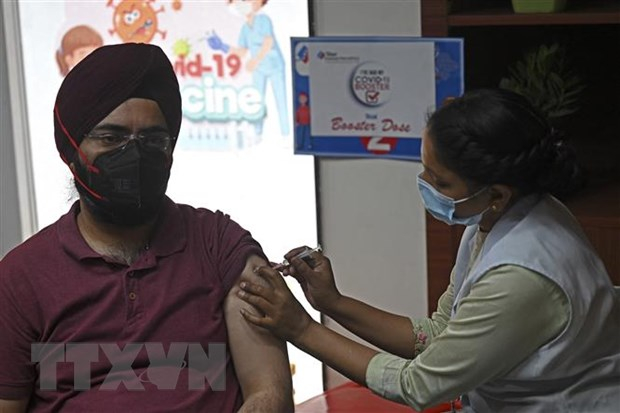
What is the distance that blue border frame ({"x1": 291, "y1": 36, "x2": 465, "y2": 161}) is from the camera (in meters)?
2.77

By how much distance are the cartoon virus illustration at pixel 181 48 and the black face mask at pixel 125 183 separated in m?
1.19

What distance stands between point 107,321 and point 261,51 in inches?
50.8

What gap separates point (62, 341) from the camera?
197 centimetres

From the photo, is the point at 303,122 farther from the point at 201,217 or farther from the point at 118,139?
the point at 118,139

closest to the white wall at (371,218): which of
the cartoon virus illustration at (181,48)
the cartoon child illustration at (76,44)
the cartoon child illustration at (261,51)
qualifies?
the cartoon child illustration at (261,51)

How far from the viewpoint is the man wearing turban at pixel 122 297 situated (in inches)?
76.9

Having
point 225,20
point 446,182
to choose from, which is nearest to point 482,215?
point 446,182

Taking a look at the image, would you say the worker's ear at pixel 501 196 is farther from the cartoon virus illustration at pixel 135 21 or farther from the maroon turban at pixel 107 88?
the cartoon virus illustration at pixel 135 21

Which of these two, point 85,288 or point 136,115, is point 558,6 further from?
point 85,288

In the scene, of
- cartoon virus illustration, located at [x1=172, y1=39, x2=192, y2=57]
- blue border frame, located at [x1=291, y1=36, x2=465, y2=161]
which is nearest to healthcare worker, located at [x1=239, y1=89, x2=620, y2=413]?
blue border frame, located at [x1=291, y1=36, x2=465, y2=161]

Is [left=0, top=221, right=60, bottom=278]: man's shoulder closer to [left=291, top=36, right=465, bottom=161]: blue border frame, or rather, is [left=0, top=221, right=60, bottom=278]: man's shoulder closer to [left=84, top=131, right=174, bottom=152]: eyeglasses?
[left=84, top=131, right=174, bottom=152]: eyeglasses

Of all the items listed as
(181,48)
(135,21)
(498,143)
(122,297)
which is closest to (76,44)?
(135,21)

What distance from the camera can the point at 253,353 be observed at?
2.04 meters

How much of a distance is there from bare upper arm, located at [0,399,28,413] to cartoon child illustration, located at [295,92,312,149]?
4.07 ft
